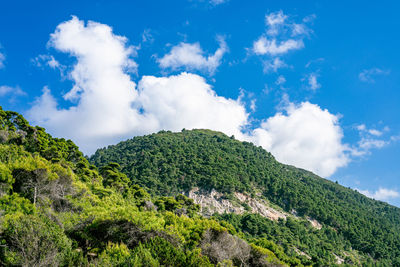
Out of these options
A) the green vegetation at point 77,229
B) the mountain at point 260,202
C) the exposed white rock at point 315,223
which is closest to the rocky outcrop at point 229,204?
the mountain at point 260,202

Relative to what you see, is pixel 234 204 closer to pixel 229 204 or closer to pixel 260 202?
pixel 229 204

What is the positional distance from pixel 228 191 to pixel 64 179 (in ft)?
266

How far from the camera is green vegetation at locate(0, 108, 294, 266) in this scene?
744 inches

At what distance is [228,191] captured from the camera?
110125mm

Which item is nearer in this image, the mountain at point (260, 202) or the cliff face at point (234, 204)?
the mountain at point (260, 202)

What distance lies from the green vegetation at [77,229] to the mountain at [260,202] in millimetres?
43717

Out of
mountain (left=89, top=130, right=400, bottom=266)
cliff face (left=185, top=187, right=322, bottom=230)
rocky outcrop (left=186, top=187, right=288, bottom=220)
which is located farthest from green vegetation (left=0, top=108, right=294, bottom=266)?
cliff face (left=185, top=187, right=322, bottom=230)

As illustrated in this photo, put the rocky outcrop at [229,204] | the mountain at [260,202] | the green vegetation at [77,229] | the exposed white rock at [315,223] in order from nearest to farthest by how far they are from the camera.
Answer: the green vegetation at [77,229] → the mountain at [260,202] → the rocky outcrop at [229,204] → the exposed white rock at [315,223]

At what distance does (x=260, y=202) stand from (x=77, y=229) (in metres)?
95.2

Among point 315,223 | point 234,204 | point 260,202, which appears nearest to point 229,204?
point 234,204

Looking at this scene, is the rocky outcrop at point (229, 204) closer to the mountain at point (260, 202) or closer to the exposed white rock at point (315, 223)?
the mountain at point (260, 202)

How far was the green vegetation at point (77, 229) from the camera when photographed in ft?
62.0

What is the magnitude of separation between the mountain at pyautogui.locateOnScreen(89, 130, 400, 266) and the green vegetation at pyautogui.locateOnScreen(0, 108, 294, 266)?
43.7 m

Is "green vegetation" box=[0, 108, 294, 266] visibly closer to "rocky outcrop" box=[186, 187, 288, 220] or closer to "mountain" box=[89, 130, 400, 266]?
"mountain" box=[89, 130, 400, 266]
